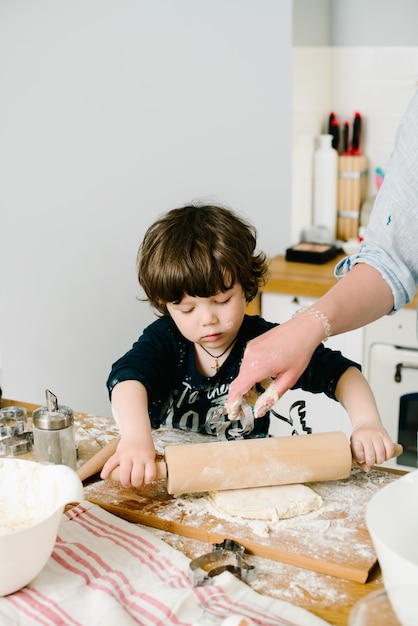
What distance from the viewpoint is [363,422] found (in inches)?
49.7

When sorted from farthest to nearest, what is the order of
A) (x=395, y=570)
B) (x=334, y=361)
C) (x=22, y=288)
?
(x=22, y=288) < (x=334, y=361) < (x=395, y=570)

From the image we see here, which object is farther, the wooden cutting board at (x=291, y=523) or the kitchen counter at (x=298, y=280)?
the kitchen counter at (x=298, y=280)

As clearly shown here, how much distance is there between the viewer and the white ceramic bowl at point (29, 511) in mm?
885

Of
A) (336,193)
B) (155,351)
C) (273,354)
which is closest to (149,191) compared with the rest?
(336,193)

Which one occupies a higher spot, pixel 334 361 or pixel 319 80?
pixel 319 80

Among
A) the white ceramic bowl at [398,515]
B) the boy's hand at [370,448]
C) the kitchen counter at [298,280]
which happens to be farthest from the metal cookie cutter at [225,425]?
the kitchen counter at [298,280]

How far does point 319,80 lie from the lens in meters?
2.69

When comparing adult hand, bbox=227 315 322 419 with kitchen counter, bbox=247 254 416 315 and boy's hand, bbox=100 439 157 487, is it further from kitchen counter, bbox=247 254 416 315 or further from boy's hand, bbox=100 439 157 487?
kitchen counter, bbox=247 254 416 315

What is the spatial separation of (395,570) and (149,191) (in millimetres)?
2183

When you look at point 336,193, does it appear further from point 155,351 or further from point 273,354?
point 273,354

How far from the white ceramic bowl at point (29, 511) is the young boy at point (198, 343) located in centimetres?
18

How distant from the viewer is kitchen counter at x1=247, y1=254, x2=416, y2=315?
7.59 ft

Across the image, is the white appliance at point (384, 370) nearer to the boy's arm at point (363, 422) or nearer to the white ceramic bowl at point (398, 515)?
the boy's arm at point (363, 422)

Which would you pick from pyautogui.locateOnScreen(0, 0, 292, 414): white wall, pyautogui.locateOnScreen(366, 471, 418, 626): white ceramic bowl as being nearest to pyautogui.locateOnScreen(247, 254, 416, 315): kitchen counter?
pyautogui.locateOnScreen(0, 0, 292, 414): white wall
